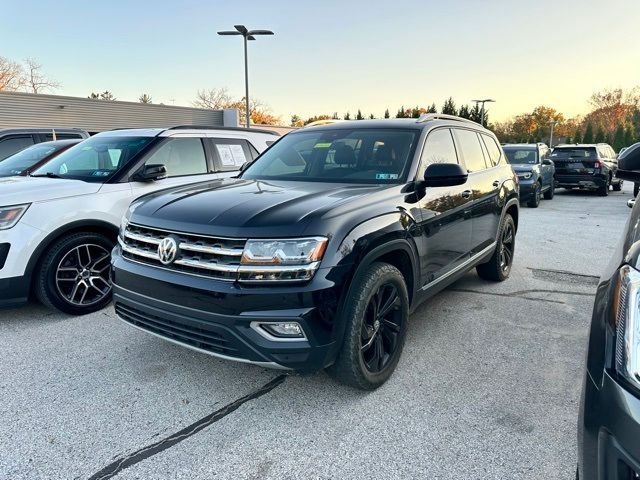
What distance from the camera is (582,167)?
52.1 feet

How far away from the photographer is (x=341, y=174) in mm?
3689

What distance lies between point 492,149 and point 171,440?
4.41 m

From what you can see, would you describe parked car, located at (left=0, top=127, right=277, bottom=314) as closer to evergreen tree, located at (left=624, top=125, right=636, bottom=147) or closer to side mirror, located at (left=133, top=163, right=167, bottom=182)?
side mirror, located at (left=133, top=163, right=167, bottom=182)

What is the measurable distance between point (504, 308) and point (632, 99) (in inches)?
3576

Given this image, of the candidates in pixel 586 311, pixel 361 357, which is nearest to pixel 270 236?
pixel 361 357

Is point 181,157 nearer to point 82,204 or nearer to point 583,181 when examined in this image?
point 82,204

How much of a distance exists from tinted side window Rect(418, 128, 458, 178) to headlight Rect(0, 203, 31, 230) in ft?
11.0

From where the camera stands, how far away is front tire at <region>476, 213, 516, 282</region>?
5.25 m

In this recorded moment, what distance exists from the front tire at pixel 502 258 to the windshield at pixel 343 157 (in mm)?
2096

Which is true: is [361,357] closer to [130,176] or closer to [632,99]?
[130,176]

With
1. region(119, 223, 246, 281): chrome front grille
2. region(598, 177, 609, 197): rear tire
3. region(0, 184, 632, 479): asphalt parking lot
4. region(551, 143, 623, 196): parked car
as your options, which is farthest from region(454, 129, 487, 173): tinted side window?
region(598, 177, 609, 197): rear tire

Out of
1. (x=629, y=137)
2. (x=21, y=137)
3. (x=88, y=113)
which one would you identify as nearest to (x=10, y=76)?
(x=88, y=113)

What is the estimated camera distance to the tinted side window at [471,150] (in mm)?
4410

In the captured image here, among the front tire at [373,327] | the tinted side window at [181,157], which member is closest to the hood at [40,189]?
the tinted side window at [181,157]
